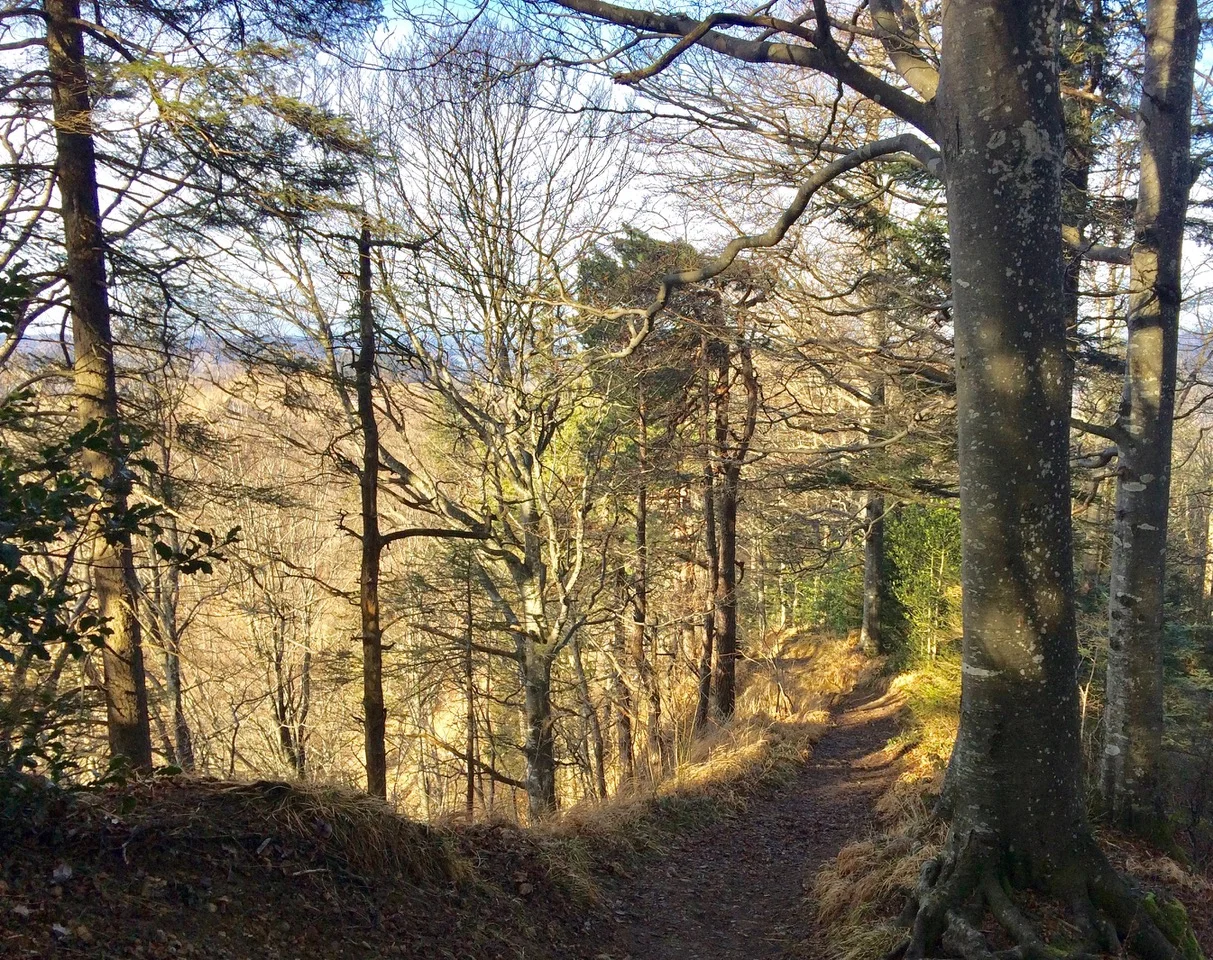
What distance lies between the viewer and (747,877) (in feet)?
19.9

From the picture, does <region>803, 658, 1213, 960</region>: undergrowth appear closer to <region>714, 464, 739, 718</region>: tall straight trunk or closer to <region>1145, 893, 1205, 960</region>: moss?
<region>1145, 893, 1205, 960</region>: moss

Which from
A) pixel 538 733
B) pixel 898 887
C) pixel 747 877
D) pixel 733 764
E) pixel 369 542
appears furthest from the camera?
pixel 538 733

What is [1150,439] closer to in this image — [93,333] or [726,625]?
[93,333]

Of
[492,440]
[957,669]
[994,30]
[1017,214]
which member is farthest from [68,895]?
[957,669]

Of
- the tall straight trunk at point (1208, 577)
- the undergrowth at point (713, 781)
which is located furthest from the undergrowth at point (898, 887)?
the tall straight trunk at point (1208, 577)

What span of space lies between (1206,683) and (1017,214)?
11.2 meters

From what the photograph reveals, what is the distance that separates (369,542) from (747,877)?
4.11m

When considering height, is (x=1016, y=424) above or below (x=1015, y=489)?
above

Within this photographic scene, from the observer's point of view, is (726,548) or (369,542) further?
(726,548)

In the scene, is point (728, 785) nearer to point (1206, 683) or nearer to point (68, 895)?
point (68, 895)

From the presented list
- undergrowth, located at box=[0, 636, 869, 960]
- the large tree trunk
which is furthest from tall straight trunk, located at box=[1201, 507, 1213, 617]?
undergrowth, located at box=[0, 636, 869, 960]

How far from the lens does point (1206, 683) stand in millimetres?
11078

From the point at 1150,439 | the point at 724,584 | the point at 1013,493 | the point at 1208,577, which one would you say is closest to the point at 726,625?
the point at 724,584

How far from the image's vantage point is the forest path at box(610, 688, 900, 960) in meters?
4.73
